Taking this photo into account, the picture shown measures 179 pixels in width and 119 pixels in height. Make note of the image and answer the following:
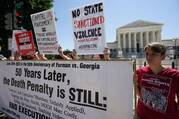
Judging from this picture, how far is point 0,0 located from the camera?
3069 cm

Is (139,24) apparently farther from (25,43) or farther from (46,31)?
(46,31)

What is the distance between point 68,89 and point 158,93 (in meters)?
2.33

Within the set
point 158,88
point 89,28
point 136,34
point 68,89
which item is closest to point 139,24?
point 136,34

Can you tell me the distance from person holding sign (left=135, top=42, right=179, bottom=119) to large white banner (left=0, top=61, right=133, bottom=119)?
582 mm

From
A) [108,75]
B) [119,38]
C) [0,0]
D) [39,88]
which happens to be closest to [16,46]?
[39,88]

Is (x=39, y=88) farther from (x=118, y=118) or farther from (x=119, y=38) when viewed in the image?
(x=119, y=38)

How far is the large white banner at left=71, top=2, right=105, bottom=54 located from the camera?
18.8 ft

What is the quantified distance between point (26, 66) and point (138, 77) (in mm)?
3851

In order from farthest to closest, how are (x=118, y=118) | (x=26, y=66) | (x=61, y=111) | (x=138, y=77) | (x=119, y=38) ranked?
(x=119, y=38), (x=26, y=66), (x=61, y=111), (x=118, y=118), (x=138, y=77)

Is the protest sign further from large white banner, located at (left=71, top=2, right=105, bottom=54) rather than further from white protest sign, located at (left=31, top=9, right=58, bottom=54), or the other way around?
large white banner, located at (left=71, top=2, right=105, bottom=54)

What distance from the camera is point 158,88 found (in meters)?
3.77

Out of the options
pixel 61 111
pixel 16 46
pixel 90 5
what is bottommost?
pixel 61 111

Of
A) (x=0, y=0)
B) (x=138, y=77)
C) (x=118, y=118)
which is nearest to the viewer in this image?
(x=138, y=77)

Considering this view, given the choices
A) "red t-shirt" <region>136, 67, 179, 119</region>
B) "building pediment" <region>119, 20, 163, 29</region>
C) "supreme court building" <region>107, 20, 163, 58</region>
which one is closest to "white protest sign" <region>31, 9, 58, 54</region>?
"red t-shirt" <region>136, 67, 179, 119</region>
